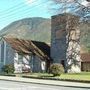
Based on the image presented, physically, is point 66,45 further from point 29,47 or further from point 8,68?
point 8,68

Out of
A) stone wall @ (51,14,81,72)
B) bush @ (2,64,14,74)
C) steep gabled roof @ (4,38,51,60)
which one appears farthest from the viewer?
stone wall @ (51,14,81,72)

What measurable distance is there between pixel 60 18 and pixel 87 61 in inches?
681

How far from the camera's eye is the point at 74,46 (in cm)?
6750

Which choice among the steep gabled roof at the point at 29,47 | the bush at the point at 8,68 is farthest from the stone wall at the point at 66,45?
the bush at the point at 8,68

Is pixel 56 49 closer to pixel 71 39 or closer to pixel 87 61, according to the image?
pixel 71 39

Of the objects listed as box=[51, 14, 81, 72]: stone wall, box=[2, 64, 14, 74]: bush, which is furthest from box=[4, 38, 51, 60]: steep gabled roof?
box=[2, 64, 14, 74]: bush

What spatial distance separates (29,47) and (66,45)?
686 centimetres

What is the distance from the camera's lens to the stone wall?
65.9 m

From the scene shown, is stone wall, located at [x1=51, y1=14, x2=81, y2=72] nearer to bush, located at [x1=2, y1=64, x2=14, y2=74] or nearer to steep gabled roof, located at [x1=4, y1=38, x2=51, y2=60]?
steep gabled roof, located at [x1=4, y1=38, x2=51, y2=60]

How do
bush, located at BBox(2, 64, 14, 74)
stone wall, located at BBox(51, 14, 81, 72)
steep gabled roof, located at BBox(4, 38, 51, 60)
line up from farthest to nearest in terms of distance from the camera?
stone wall, located at BBox(51, 14, 81, 72)
steep gabled roof, located at BBox(4, 38, 51, 60)
bush, located at BBox(2, 64, 14, 74)

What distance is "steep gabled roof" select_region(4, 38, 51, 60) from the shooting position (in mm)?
65375

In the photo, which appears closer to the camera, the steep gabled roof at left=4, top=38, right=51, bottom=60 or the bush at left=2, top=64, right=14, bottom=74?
the bush at left=2, top=64, right=14, bottom=74

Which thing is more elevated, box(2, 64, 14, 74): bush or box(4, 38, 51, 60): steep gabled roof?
box(4, 38, 51, 60): steep gabled roof

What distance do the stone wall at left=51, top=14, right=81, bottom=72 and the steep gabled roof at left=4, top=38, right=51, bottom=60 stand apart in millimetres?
1959
